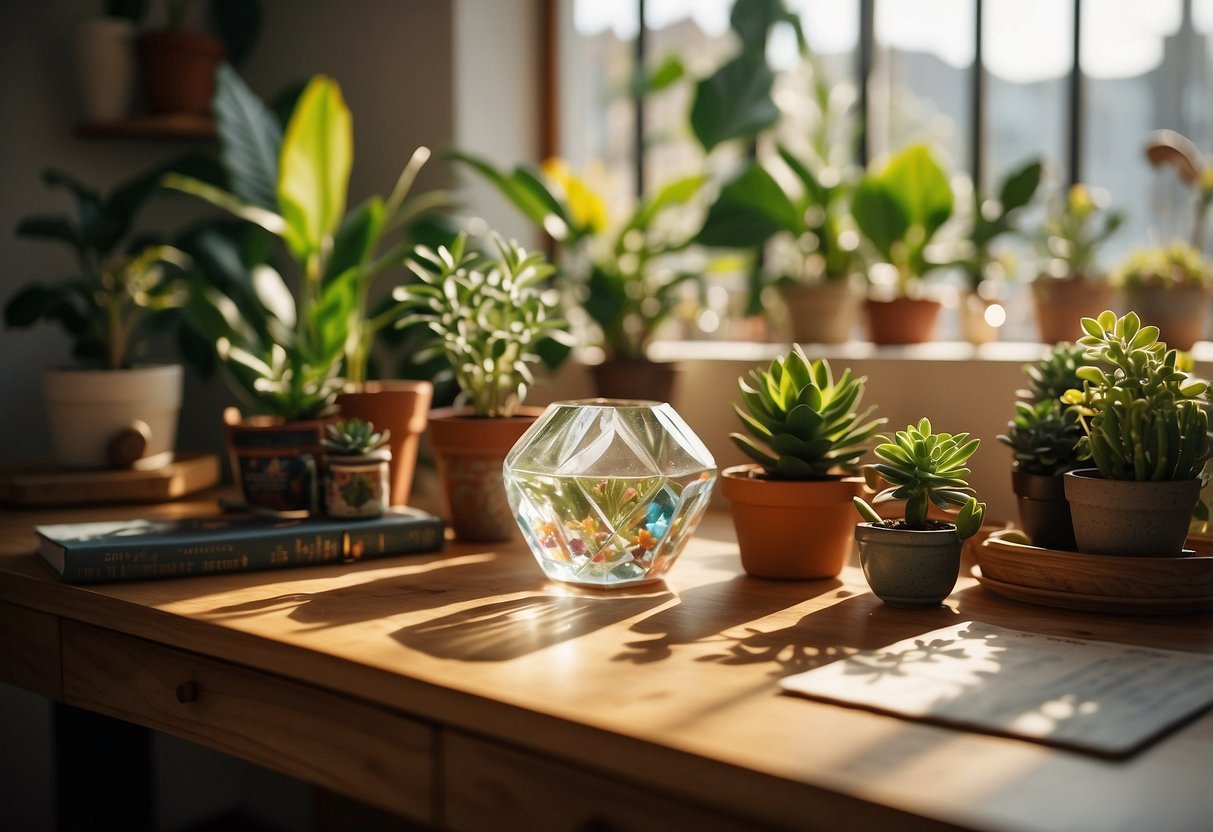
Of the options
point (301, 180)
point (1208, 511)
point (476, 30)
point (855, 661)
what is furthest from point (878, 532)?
point (476, 30)

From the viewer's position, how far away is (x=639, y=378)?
1858 mm

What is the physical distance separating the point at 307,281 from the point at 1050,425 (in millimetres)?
1141

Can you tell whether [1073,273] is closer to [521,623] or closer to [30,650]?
[521,623]

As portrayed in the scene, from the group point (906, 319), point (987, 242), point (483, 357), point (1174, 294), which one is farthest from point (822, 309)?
point (483, 357)

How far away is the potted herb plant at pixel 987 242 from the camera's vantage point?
5.86 feet

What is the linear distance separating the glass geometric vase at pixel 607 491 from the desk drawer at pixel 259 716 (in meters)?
0.32

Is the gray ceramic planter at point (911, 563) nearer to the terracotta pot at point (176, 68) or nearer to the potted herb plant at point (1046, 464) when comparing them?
the potted herb plant at point (1046, 464)

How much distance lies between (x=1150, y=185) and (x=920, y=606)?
134cm

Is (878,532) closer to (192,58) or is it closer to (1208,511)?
(1208,511)

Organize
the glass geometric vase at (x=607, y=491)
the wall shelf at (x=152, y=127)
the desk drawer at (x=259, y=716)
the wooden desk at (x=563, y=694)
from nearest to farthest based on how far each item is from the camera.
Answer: the wooden desk at (x=563, y=694), the desk drawer at (x=259, y=716), the glass geometric vase at (x=607, y=491), the wall shelf at (x=152, y=127)

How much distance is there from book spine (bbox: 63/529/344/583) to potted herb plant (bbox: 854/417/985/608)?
612mm

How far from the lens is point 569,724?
2.60 feet

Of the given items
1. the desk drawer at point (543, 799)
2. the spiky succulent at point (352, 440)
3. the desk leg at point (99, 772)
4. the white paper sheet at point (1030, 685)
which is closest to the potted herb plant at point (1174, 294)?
the white paper sheet at point (1030, 685)

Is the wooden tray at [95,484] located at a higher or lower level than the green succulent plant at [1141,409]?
lower
